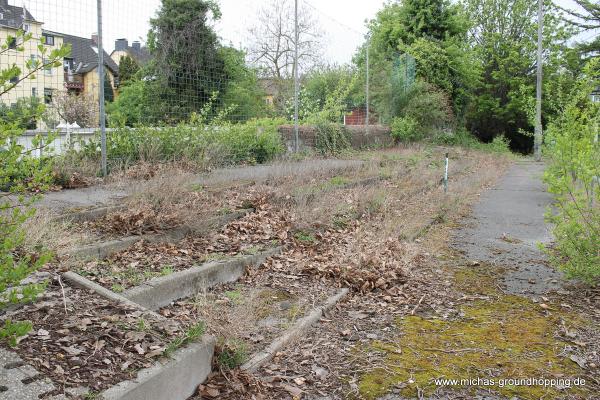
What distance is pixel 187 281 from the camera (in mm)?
4191

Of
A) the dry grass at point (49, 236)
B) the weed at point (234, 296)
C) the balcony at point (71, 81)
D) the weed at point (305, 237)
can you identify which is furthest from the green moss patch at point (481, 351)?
the balcony at point (71, 81)

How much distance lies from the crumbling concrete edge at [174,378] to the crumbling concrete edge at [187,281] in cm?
81

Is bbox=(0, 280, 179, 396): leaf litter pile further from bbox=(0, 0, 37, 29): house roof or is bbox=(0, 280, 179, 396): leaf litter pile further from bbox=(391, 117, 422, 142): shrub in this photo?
bbox=(391, 117, 422, 142): shrub

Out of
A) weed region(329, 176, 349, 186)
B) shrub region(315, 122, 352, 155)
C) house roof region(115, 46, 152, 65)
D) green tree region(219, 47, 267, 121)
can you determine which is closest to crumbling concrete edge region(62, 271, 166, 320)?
weed region(329, 176, 349, 186)

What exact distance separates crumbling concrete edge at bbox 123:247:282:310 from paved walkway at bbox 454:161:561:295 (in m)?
2.64

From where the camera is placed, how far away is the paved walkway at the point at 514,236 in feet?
17.7

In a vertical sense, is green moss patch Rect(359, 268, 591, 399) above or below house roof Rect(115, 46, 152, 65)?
below

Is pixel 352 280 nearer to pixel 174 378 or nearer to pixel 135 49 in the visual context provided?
pixel 174 378

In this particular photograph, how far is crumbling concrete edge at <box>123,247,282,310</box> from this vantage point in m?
3.74

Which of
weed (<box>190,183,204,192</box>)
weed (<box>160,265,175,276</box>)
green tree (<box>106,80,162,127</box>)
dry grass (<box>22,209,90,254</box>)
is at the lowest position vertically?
weed (<box>160,265,175,276</box>)

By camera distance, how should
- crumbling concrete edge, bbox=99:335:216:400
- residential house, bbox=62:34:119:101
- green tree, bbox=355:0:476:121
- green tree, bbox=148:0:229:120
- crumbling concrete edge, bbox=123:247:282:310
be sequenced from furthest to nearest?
1. green tree, bbox=355:0:476:121
2. green tree, bbox=148:0:229:120
3. residential house, bbox=62:34:119:101
4. crumbling concrete edge, bbox=123:247:282:310
5. crumbling concrete edge, bbox=99:335:216:400

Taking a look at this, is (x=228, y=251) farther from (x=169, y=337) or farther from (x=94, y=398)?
(x=94, y=398)

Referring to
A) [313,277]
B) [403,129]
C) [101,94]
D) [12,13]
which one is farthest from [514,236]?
[403,129]

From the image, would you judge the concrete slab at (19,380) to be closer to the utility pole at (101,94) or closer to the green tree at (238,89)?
the utility pole at (101,94)
